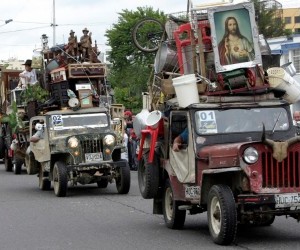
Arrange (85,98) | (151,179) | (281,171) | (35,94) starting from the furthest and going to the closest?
(35,94) < (85,98) < (151,179) < (281,171)

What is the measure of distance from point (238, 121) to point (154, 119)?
4.96ft

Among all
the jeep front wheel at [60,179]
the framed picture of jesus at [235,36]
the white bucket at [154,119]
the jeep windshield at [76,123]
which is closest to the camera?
the framed picture of jesus at [235,36]

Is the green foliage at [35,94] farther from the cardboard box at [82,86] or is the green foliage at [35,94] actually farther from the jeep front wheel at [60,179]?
the jeep front wheel at [60,179]

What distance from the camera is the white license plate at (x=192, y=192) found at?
39.7 ft

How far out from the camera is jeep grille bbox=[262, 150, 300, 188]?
36.1ft

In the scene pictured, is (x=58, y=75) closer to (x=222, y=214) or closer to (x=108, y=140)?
(x=108, y=140)

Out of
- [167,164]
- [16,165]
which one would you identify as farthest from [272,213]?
[16,165]

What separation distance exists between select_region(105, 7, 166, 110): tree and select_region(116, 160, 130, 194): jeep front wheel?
39.8 metres

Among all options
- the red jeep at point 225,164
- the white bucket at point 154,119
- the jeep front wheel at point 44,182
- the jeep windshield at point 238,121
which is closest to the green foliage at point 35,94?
the jeep front wheel at point 44,182

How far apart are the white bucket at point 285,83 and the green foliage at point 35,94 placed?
11600 millimetres

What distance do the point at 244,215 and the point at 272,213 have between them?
383mm

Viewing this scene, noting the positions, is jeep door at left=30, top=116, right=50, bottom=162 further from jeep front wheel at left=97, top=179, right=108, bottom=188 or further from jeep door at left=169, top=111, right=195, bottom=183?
jeep door at left=169, top=111, right=195, bottom=183

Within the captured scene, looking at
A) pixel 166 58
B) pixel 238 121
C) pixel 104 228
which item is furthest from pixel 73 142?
pixel 238 121

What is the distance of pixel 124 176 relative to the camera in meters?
20.3
